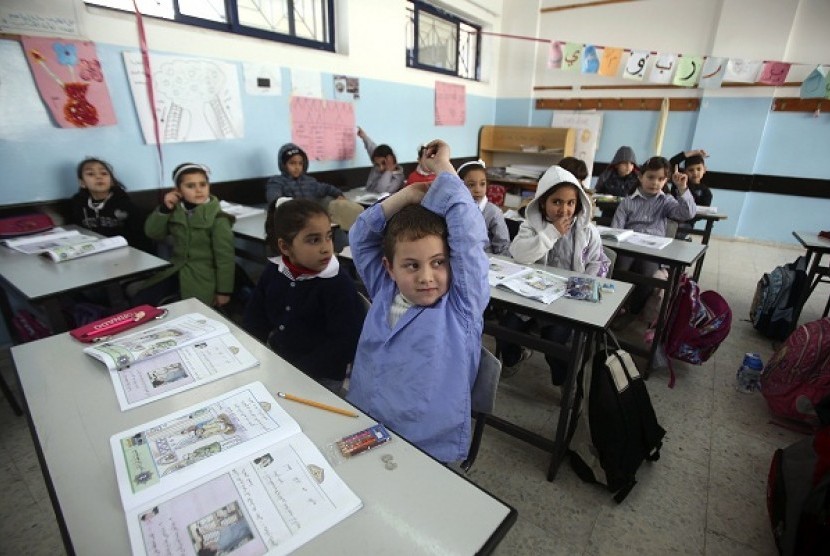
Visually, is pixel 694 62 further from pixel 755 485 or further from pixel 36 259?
pixel 36 259

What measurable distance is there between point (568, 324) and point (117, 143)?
2.59 meters

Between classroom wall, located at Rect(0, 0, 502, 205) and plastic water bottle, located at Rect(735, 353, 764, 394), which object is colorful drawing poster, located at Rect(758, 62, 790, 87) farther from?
plastic water bottle, located at Rect(735, 353, 764, 394)

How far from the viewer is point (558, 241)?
2.08 m

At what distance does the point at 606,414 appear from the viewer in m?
1.49

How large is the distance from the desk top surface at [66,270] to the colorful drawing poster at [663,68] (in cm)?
527

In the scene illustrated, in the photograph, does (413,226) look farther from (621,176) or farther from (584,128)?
(584,128)

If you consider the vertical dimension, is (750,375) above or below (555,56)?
below

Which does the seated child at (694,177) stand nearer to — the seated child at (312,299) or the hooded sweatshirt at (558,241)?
the hooded sweatshirt at (558,241)

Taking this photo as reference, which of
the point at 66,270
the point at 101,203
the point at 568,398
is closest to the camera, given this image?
the point at 568,398

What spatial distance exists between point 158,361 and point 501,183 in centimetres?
502

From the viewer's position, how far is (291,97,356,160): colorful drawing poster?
3.32 meters

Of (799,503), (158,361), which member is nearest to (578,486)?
(799,503)

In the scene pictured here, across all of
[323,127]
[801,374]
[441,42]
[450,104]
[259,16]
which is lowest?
[801,374]

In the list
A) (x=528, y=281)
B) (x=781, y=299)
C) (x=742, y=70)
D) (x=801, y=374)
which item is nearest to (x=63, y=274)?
(x=528, y=281)
